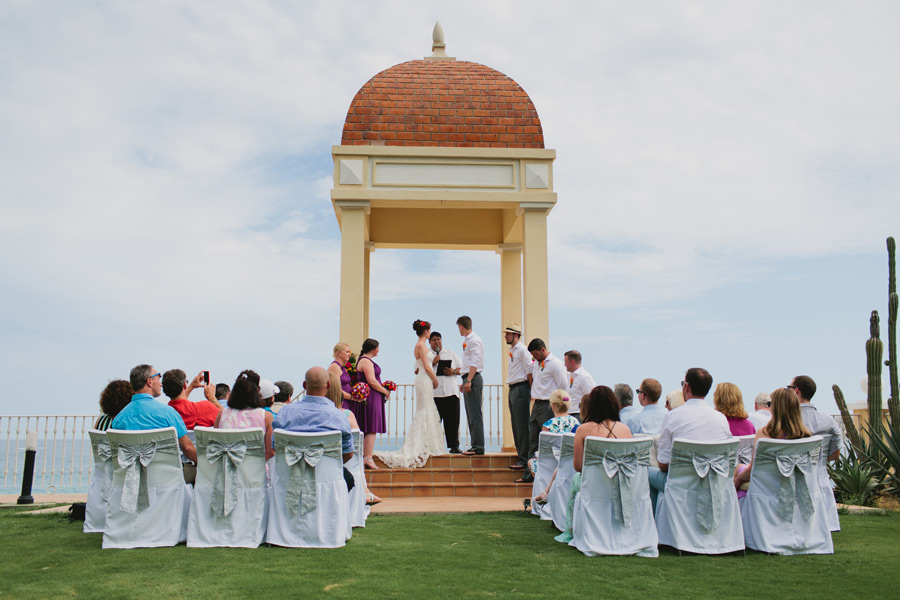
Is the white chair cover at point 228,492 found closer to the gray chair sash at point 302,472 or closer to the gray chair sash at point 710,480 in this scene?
the gray chair sash at point 302,472

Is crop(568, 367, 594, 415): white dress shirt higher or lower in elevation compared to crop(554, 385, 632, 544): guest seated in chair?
higher

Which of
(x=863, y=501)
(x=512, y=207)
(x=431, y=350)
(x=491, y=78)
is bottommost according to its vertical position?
(x=863, y=501)

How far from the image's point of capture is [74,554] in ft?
16.9

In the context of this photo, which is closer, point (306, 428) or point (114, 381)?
point (306, 428)

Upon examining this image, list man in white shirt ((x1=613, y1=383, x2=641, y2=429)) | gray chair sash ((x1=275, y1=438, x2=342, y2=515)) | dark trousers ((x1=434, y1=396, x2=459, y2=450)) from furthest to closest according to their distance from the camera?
dark trousers ((x1=434, y1=396, x2=459, y2=450)) → man in white shirt ((x1=613, y1=383, x2=641, y2=429)) → gray chair sash ((x1=275, y1=438, x2=342, y2=515))

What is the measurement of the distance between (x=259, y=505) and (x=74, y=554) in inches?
51.8

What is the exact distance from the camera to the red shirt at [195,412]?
6.45 meters

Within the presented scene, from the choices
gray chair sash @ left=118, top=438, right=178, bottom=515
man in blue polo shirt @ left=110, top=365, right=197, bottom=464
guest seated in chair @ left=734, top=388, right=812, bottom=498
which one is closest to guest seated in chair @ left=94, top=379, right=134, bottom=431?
man in blue polo shirt @ left=110, top=365, right=197, bottom=464

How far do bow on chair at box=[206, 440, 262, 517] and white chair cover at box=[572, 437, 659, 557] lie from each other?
2.40 meters

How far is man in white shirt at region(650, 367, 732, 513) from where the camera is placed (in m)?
5.20

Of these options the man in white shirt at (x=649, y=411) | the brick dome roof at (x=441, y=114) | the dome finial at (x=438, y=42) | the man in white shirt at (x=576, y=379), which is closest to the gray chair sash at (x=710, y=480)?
the man in white shirt at (x=649, y=411)

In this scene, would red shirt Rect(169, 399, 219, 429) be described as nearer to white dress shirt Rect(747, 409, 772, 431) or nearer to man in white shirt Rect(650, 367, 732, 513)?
man in white shirt Rect(650, 367, 732, 513)

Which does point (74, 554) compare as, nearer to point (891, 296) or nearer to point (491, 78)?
point (491, 78)

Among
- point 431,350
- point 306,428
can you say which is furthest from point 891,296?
point 306,428
